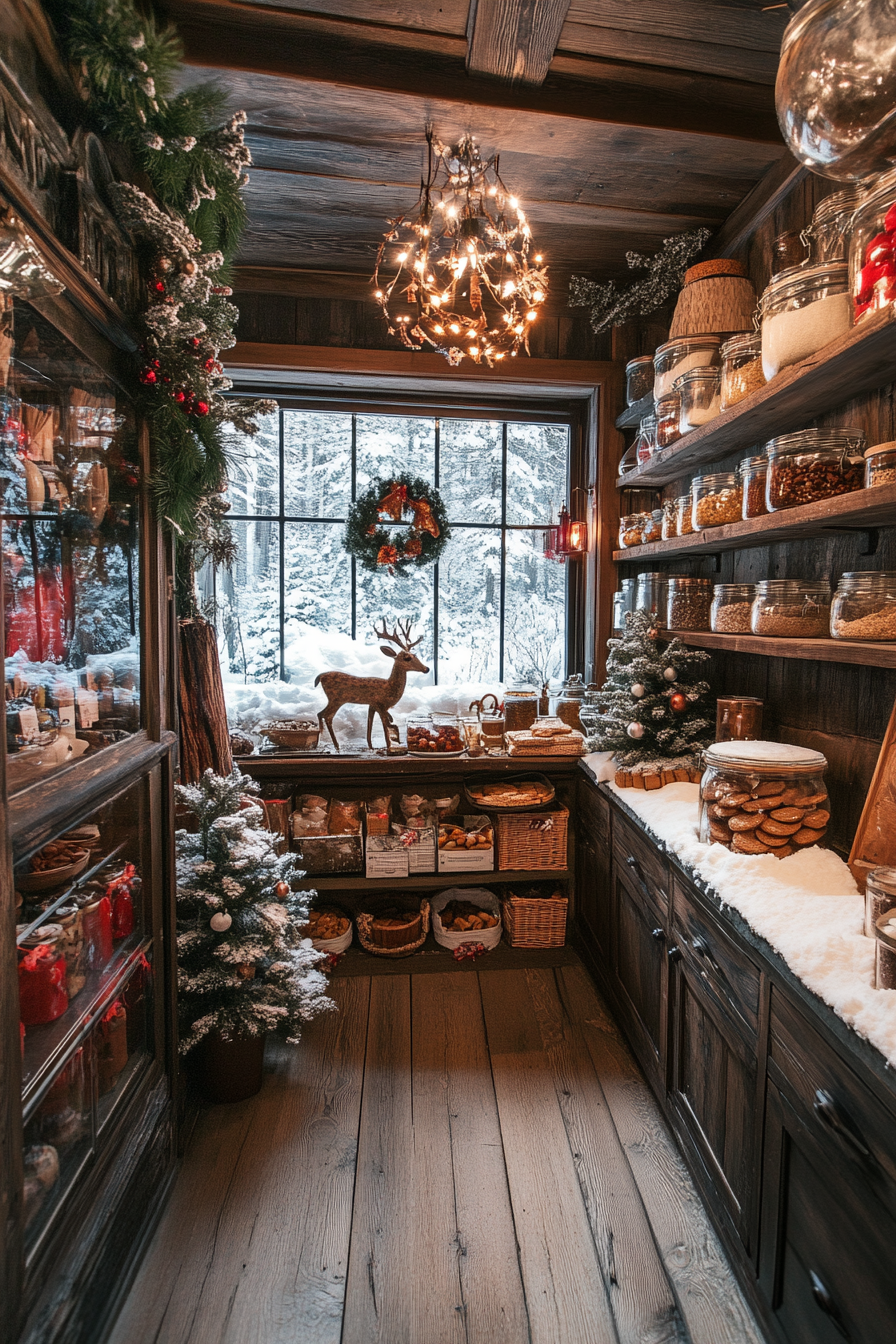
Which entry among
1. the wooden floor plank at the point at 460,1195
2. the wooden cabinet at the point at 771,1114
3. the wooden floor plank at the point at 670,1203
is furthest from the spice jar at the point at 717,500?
the wooden floor plank at the point at 460,1195

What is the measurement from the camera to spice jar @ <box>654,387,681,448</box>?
7.33 feet

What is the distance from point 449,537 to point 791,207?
171 centimetres

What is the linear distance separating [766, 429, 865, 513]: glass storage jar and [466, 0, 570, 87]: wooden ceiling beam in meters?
1.22

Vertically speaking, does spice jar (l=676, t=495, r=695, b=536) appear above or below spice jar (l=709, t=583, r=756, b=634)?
above

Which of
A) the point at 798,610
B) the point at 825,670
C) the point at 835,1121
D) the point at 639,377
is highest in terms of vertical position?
the point at 639,377

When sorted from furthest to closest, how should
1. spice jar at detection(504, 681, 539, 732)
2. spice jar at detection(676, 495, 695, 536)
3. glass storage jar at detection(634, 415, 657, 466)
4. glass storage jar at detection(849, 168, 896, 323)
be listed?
1. spice jar at detection(504, 681, 539, 732)
2. glass storage jar at detection(634, 415, 657, 466)
3. spice jar at detection(676, 495, 695, 536)
4. glass storage jar at detection(849, 168, 896, 323)

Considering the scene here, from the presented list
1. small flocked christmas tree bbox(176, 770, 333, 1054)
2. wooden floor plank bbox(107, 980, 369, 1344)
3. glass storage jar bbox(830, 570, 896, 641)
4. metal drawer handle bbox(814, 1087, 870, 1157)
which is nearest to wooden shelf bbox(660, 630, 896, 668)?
glass storage jar bbox(830, 570, 896, 641)

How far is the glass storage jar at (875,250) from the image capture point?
1.20m

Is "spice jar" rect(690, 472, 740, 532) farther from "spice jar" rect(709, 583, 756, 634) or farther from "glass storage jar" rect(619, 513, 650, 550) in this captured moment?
"glass storage jar" rect(619, 513, 650, 550)

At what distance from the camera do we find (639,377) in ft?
8.75

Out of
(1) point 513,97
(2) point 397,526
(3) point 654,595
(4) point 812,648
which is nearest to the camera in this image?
(4) point 812,648

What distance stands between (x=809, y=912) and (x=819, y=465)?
0.98 meters

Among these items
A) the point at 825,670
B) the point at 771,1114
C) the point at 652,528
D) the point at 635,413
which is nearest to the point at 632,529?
the point at 652,528

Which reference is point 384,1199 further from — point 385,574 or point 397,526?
point 397,526
